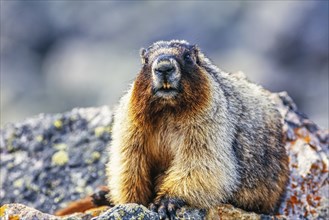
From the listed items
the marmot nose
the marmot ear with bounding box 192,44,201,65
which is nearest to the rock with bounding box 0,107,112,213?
the marmot ear with bounding box 192,44,201,65

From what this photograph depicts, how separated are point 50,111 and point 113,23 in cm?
459

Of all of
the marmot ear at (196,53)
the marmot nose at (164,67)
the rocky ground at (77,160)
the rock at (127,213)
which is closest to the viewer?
the rock at (127,213)

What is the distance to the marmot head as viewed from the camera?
24.9 ft

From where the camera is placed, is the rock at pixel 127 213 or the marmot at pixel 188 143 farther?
the marmot at pixel 188 143

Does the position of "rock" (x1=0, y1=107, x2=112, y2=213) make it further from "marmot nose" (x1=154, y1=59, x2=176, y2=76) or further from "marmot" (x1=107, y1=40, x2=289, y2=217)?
"marmot nose" (x1=154, y1=59, x2=176, y2=76)

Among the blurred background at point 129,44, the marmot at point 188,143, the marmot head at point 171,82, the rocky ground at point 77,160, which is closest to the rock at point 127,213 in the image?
the marmot at point 188,143

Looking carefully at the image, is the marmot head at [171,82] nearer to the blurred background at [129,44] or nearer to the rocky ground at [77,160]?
the rocky ground at [77,160]

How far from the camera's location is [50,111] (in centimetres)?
1944

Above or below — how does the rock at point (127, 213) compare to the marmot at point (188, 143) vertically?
below

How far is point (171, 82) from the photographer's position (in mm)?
7598

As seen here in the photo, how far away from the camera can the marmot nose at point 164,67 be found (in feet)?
24.7

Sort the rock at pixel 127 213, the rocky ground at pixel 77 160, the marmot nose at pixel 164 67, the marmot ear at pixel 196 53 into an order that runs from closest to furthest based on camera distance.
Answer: the rock at pixel 127 213 → the marmot nose at pixel 164 67 → the marmot ear at pixel 196 53 → the rocky ground at pixel 77 160

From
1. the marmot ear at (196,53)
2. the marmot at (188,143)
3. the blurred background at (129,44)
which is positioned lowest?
the marmot at (188,143)

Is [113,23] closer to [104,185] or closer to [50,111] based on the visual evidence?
[50,111]
